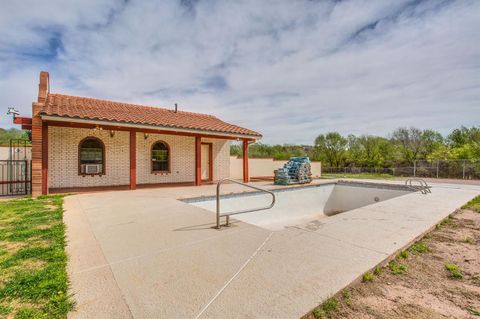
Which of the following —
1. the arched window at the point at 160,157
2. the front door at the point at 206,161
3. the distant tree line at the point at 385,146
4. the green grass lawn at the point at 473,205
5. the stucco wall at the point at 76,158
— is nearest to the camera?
the green grass lawn at the point at 473,205

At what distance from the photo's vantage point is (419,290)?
257cm

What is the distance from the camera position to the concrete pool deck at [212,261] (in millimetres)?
2062

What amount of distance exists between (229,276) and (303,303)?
0.84 m

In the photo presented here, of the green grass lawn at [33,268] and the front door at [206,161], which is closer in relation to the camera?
the green grass lawn at [33,268]

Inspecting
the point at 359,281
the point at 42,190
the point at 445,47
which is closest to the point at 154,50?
→ the point at 42,190

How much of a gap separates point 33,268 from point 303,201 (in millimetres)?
10444

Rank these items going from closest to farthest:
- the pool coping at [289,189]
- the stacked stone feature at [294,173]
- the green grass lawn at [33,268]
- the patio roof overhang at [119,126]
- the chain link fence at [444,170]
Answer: the green grass lawn at [33,268] → the pool coping at [289,189] → the patio roof overhang at [119,126] → the stacked stone feature at [294,173] → the chain link fence at [444,170]

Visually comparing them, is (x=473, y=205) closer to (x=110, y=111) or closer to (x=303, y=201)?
(x=303, y=201)

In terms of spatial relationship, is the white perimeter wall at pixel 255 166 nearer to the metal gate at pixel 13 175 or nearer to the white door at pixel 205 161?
the white door at pixel 205 161

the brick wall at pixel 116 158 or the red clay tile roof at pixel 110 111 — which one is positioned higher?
the red clay tile roof at pixel 110 111

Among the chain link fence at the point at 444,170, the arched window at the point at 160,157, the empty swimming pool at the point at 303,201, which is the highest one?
the arched window at the point at 160,157

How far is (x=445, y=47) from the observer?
1077cm

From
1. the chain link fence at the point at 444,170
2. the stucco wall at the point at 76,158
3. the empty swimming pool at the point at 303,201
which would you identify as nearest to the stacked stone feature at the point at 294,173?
the empty swimming pool at the point at 303,201

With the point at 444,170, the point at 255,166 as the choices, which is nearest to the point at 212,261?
the point at 255,166
